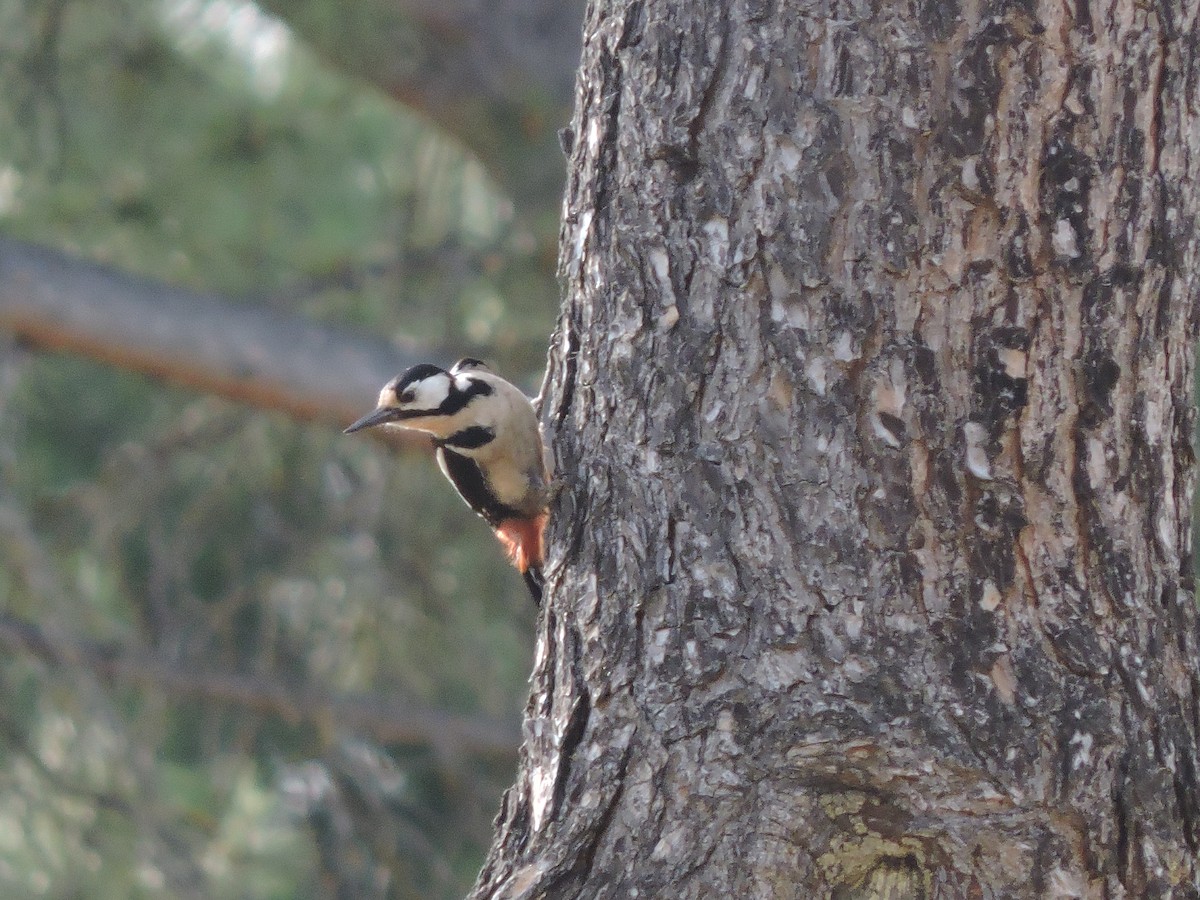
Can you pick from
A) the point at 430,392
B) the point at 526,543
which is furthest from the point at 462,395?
the point at 526,543

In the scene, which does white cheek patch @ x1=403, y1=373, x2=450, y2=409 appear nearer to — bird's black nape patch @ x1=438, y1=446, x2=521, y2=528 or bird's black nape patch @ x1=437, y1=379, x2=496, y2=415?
bird's black nape patch @ x1=437, y1=379, x2=496, y2=415

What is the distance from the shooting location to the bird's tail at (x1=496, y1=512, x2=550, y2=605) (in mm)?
3533

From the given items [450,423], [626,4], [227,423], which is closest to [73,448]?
[227,423]

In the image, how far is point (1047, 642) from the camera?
2082 millimetres

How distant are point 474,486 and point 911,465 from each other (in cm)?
167

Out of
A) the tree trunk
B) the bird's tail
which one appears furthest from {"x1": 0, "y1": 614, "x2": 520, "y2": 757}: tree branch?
the tree trunk

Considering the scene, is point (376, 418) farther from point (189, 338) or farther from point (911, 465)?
point (189, 338)

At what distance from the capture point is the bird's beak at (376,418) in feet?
10.9

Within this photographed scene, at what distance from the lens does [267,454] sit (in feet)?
20.4

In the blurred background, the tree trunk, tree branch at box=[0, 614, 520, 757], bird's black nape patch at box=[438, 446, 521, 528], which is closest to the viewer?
the tree trunk

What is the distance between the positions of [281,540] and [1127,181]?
4603mm

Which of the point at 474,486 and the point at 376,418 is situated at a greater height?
the point at 376,418

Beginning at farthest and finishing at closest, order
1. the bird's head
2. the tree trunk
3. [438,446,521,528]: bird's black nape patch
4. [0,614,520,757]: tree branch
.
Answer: [0,614,520,757]: tree branch
[438,446,521,528]: bird's black nape patch
the bird's head
the tree trunk

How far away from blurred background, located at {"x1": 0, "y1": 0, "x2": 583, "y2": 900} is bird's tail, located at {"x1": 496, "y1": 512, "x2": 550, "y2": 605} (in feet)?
5.05
